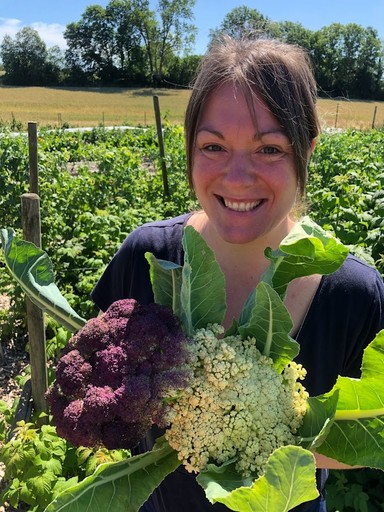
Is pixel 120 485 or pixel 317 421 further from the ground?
pixel 317 421

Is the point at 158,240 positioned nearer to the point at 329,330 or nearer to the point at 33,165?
the point at 329,330

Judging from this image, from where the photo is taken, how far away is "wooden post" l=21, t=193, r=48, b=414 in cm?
269

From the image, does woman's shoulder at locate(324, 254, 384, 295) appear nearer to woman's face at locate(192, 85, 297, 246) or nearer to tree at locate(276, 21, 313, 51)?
woman's face at locate(192, 85, 297, 246)

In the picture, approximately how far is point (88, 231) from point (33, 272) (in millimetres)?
3992

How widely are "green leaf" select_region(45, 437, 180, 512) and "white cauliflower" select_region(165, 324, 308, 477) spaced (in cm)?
9

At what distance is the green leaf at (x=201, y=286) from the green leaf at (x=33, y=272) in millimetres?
317

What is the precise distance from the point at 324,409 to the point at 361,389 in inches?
3.9

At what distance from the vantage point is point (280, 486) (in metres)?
0.82

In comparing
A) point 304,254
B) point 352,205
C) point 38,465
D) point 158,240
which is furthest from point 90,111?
point 304,254

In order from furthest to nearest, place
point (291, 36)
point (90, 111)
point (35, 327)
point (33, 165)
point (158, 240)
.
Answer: point (90, 111), point (33, 165), point (35, 327), point (291, 36), point (158, 240)

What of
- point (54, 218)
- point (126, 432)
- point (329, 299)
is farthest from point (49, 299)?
point (54, 218)

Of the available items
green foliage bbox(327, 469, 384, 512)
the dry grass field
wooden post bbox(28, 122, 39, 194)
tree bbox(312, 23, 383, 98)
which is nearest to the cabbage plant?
green foliage bbox(327, 469, 384, 512)

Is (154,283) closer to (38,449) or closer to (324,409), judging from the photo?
Answer: (324,409)

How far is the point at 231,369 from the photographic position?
1.01m
